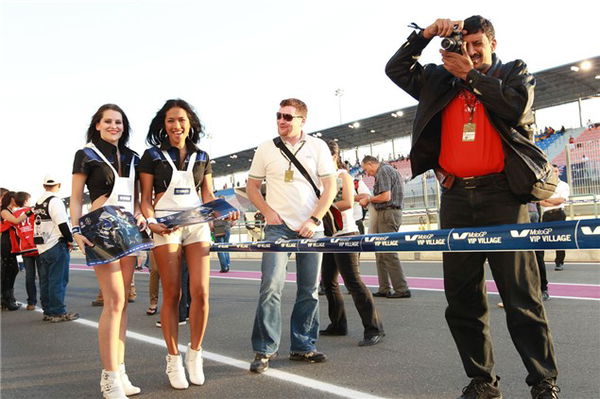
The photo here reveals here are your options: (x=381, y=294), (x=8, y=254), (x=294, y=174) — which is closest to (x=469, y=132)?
(x=294, y=174)

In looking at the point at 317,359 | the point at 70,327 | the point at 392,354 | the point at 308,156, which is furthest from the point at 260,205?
the point at 70,327

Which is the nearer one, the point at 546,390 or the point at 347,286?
the point at 546,390

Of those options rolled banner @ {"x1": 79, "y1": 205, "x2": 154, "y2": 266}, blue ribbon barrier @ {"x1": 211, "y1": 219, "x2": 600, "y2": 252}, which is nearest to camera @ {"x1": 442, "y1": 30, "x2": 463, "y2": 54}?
blue ribbon barrier @ {"x1": 211, "y1": 219, "x2": 600, "y2": 252}

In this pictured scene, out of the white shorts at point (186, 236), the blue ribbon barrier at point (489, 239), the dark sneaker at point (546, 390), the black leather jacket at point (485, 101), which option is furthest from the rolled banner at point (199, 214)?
the dark sneaker at point (546, 390)

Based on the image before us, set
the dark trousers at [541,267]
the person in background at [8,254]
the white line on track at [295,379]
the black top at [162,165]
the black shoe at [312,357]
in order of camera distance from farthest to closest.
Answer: the person in background at [8,254], the dark trousers at [541,267], the black shoe at [312,357], the black top at [162,165], the white line on track at [295,379]

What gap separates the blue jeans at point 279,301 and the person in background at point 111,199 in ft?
3.15

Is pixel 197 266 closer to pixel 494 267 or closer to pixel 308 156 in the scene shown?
pixel 308 156

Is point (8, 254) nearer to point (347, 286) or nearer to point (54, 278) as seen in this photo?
point (54, 278)

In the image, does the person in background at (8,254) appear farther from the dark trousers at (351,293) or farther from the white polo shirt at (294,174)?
the white polo shirt at (294,174)

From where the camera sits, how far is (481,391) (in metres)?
3.00

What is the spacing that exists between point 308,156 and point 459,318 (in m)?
1.76

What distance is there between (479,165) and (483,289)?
70cm

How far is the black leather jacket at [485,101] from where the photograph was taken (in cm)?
273

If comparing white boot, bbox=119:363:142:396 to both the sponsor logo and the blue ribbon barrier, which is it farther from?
the sponsor logo
